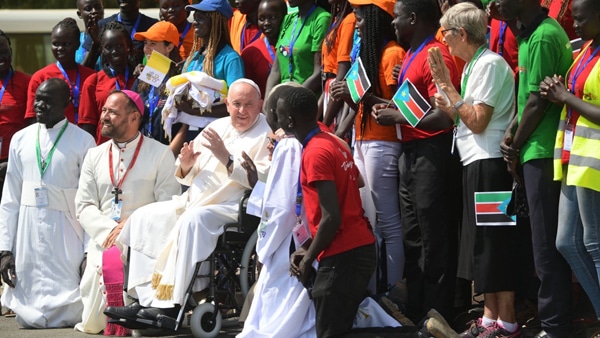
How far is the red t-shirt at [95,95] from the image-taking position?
10.2 metres

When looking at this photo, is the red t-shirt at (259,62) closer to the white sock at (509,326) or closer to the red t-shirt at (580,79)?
the white sock at (509,326)

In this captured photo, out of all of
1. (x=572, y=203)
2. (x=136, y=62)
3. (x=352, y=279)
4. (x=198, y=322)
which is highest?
(x=136, y=62)

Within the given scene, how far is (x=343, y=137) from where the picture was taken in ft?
27.6

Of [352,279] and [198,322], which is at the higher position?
[352,279]

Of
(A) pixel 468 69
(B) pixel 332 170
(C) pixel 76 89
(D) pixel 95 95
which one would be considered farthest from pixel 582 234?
(C) pixel 76 89

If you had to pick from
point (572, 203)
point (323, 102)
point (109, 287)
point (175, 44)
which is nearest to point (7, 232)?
point (109, 287)

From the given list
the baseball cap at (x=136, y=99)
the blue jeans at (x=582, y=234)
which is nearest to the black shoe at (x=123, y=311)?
the baseball cap at (x=136, y=99)

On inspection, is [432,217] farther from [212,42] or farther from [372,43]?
[212,42]

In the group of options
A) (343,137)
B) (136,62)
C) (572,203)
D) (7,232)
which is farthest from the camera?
(136,62)

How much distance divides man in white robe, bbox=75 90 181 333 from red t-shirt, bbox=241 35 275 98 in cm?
120

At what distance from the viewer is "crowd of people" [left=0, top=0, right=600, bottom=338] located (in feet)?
22.5

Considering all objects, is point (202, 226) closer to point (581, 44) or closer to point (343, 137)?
point (343, 137)

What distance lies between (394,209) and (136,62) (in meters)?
3.45

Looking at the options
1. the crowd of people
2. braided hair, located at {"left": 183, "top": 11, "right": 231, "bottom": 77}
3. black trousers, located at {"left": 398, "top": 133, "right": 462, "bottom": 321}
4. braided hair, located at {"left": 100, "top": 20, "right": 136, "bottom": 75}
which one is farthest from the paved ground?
braided hair, located at {"left": 100, "top": 20, "right": 136, "bottom": 75}
